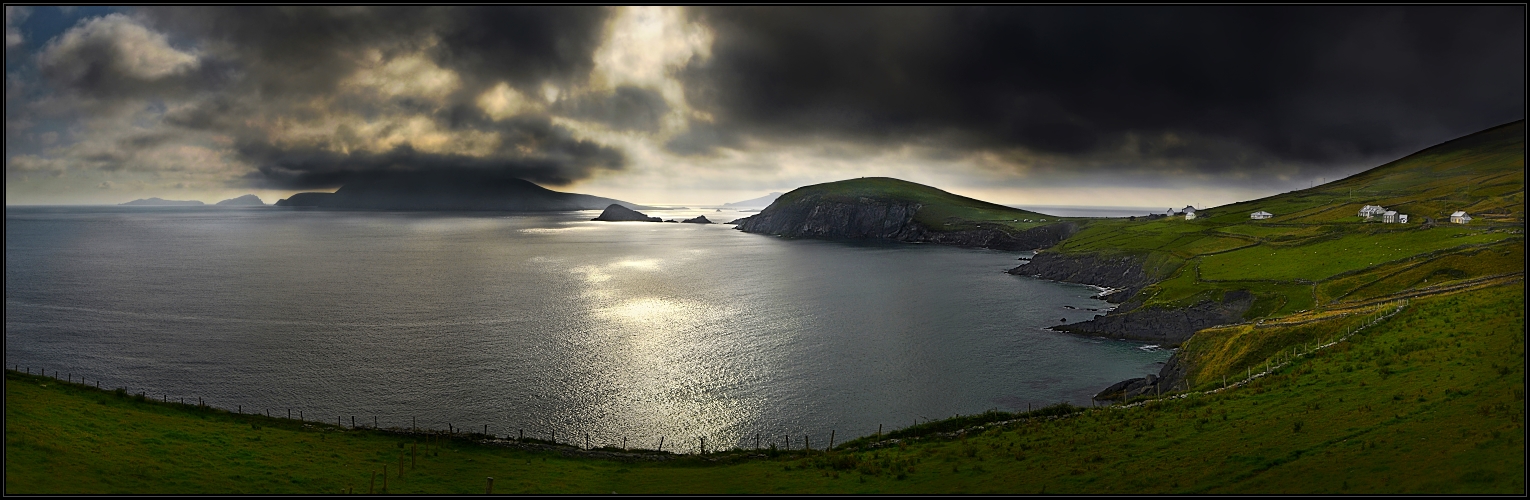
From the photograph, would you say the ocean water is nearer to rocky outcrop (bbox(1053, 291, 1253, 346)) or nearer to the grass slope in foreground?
rocky outcrop (bbox(1053, 291, 1253, 346))

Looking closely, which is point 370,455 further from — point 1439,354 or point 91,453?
point 1439,354

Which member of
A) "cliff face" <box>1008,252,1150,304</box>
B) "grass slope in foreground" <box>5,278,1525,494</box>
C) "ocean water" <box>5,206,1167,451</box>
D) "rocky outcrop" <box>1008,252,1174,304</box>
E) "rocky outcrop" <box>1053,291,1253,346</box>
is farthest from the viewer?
"cliff face" <box>1008,252,1150,304</box>

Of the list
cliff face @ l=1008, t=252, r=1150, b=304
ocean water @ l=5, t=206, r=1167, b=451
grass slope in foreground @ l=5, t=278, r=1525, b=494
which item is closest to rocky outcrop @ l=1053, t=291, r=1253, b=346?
ocean water @ l=5, t=206, r=1167, b=451

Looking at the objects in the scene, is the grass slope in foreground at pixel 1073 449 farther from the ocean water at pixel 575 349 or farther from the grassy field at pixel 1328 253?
the grassy field at pixel 1328 253

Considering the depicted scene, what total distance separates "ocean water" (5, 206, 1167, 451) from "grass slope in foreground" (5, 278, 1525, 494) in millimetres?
11506

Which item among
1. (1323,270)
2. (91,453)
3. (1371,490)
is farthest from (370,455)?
(1323,270)

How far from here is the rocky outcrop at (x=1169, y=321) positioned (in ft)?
295

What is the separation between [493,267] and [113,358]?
314ft

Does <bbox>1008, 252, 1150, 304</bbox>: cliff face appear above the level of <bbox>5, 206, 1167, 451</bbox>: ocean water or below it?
above

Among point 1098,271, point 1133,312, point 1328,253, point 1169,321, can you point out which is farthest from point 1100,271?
point 1169,321

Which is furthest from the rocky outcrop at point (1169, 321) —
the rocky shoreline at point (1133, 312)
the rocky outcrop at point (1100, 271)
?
the rocky outcrop at point (1100, 271)

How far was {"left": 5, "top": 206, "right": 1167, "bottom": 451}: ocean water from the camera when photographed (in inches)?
2411

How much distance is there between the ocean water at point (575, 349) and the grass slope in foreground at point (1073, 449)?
453 inches

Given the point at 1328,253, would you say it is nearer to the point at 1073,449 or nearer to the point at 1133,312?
the point at 1133,312
